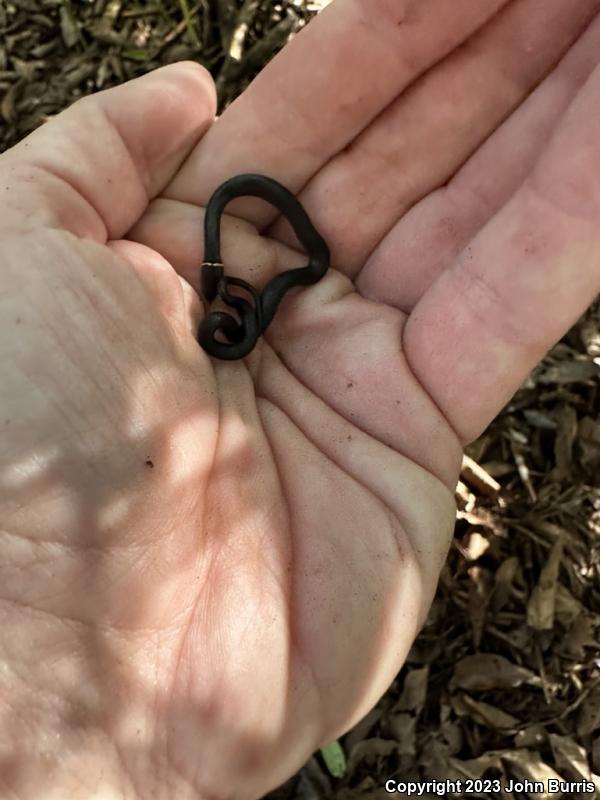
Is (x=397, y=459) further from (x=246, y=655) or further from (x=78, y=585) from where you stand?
(x=78, y=585)

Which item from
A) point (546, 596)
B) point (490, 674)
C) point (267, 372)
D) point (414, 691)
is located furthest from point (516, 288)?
point (414, 691)

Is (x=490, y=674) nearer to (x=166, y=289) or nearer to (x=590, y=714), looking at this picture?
(x=590, y=714)

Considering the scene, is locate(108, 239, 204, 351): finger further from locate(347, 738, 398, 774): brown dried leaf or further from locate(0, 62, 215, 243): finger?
locate(347, 738, 398, 774): brown dried leaf

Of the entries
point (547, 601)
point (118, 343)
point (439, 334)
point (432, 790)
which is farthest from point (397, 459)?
point (432, 790)

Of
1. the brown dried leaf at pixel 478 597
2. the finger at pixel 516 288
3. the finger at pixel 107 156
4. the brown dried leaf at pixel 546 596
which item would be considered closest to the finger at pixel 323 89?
the finger at pixel 107 156

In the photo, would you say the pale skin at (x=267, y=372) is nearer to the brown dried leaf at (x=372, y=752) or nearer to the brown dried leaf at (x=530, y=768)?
the brown dried leaf at (x=372, y=752)
